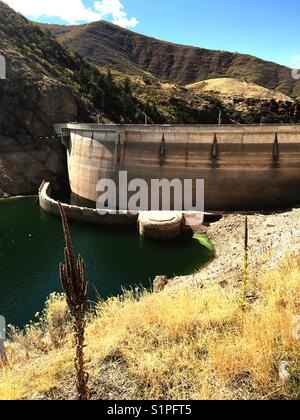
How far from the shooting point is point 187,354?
7.23 metres

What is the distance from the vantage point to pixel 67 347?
9172 mm

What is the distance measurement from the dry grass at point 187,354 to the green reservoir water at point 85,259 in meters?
8.78

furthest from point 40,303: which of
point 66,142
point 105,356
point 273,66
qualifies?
point 273,66

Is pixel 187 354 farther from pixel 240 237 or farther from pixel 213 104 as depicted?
pixel 213 104

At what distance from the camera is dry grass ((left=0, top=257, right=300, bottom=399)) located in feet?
20.8

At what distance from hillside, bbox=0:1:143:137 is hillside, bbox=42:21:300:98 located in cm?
8896

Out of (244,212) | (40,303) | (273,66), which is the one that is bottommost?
(40,303)

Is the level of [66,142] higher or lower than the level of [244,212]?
higher

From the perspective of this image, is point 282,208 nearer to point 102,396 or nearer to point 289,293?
point 289,293

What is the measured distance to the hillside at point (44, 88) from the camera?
152 feet
